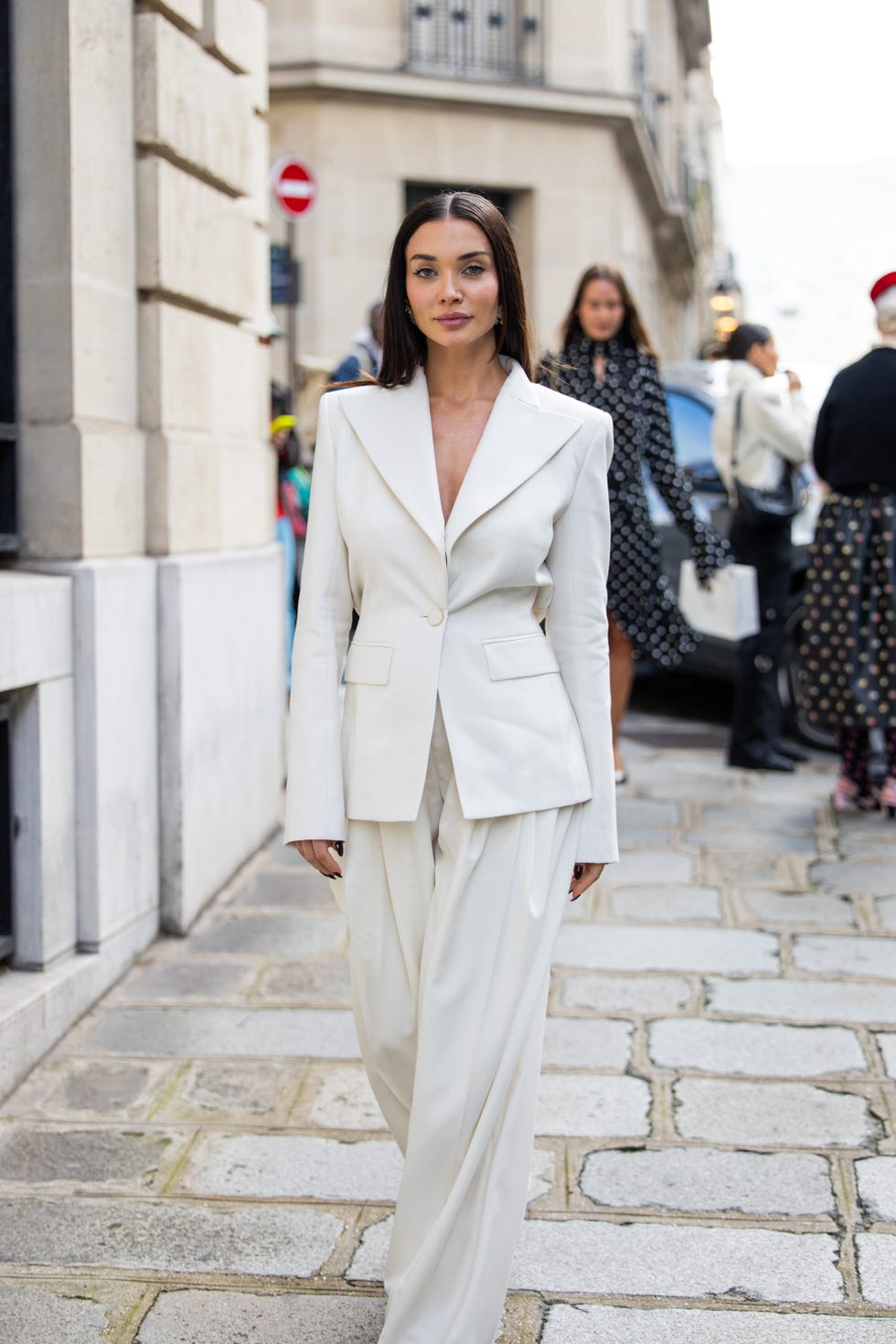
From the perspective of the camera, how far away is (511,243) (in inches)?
110

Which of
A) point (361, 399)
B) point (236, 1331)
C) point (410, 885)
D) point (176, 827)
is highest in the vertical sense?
point (361, 399)

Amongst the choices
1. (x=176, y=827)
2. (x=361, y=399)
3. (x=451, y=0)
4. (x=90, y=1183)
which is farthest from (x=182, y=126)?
(x=451, y=0)

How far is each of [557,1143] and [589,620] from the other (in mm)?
1437

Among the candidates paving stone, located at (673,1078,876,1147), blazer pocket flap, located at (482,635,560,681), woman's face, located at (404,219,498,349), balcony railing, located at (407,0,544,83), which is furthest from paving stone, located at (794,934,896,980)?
balcony railing, located at (407,0,544,83)

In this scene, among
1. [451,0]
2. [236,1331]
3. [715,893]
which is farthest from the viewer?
[451,0]

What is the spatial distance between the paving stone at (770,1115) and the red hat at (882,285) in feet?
12.2

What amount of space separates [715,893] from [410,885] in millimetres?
3175

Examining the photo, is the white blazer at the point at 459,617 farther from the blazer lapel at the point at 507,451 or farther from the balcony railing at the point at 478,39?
the balcony railing at the point at 478,39

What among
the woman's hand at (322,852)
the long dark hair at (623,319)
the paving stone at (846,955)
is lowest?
the paving stone at (846,955)

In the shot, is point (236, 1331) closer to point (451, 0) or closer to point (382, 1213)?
point (382, 1213)

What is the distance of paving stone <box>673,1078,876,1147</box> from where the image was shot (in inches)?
146

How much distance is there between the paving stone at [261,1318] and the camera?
9.42 ft

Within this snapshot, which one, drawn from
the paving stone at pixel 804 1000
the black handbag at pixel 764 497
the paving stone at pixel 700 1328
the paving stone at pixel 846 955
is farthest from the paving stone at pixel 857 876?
the paving stone at pixel 700 1328

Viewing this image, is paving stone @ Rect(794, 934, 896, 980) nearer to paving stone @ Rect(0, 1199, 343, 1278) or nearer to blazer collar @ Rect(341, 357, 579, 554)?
paving stone @ Rect(0, 1199, 343, 1278)
